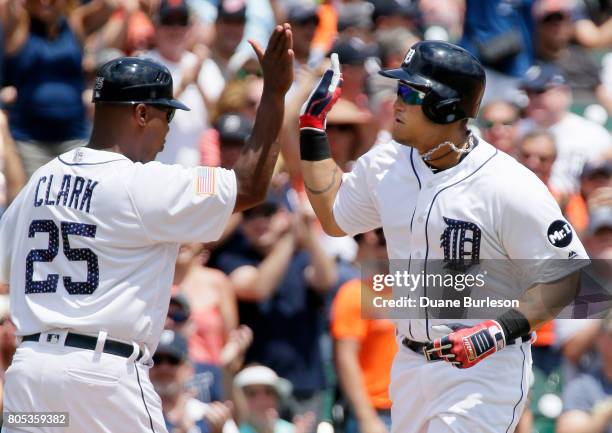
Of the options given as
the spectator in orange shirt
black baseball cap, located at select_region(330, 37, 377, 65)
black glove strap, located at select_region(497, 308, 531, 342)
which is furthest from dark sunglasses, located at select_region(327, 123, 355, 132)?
black glove strap, located at select_region(497, 308, 531, 342)

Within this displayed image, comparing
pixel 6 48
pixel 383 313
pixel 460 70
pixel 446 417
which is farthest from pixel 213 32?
pixel 446 417

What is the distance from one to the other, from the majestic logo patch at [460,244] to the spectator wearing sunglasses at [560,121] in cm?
410

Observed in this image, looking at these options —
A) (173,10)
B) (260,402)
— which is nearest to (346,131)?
(173,10)

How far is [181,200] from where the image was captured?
5359 mm

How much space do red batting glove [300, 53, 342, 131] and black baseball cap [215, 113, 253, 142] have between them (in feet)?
8.57

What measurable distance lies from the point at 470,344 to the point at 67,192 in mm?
1730

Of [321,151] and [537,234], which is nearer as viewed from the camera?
[537,234]

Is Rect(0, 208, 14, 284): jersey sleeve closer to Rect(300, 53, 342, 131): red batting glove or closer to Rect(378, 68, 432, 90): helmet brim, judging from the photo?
Rect(300, 53, 342, 131): red batting glove

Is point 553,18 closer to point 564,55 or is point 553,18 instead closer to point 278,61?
point 564,55

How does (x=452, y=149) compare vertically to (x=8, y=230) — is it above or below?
above

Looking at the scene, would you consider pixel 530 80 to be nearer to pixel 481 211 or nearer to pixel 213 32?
pixel 213 32

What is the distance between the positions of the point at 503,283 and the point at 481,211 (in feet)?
1.13

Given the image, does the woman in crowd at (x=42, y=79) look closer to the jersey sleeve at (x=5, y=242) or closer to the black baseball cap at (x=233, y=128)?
the black baseball cap at (x=233, y=128)

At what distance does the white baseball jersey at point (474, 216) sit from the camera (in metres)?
5.48
